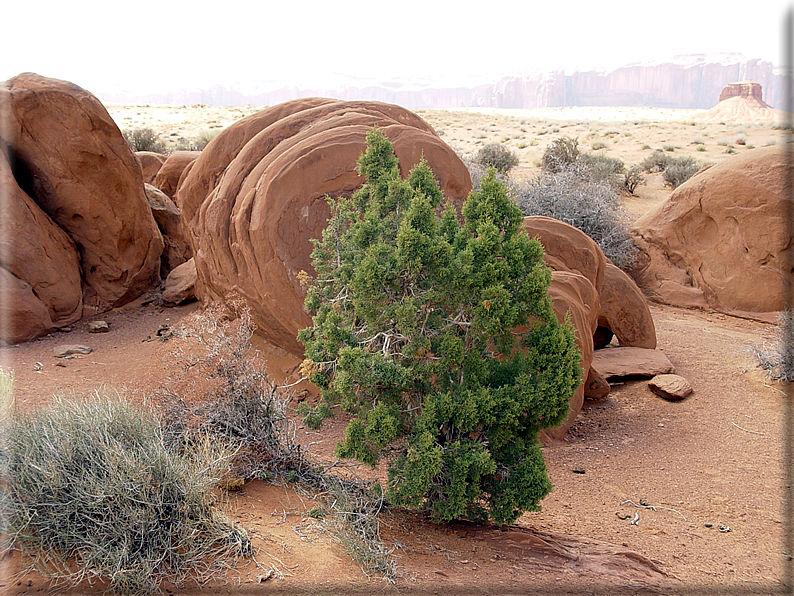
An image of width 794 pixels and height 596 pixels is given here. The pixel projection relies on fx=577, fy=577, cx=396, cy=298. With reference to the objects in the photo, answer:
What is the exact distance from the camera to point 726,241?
456 inches

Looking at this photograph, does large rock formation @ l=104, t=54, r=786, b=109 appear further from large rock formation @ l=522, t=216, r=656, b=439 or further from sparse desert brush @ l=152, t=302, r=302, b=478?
sparse desert brush @ l=152, t=302, r=302, b=478

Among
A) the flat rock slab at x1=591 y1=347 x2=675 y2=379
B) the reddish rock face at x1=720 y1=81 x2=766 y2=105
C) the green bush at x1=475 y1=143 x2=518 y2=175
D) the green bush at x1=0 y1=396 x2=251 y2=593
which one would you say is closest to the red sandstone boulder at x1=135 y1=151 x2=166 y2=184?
the green bush at x1=475 y1=143 x2=518 y2=175

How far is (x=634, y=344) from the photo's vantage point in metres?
8.54

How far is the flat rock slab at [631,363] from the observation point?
7.49 meters

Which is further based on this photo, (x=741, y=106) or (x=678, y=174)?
(x=741, y=106)

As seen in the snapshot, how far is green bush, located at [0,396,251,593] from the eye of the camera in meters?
2.67

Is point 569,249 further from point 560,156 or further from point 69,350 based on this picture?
point 560,156

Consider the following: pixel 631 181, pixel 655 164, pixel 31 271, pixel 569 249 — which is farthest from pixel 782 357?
pixel 655 164

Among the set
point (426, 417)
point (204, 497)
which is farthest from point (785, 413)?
point (204, 497)

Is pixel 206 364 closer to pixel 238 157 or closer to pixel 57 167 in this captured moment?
pixel 238 157

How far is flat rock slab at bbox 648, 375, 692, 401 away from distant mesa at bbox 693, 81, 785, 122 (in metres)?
57.7

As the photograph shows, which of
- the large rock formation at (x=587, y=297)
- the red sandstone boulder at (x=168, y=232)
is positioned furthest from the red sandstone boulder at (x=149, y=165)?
the large rock formation at (x=587, y=297)

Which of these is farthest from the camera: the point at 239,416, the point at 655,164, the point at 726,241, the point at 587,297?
the point at 655,164

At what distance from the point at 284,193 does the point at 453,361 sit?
3.97m
